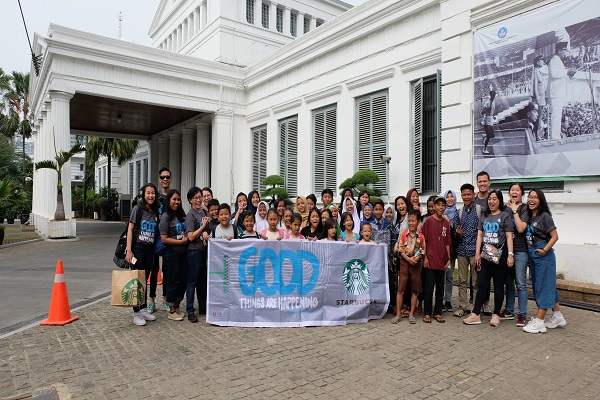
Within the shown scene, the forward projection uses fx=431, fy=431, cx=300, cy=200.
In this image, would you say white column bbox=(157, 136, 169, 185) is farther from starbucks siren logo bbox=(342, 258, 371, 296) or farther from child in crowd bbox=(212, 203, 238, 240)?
starbucks siren logo bbox=(342, 258, 371, 296)

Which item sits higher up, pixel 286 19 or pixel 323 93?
pixel 286 19

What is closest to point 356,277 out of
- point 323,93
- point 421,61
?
point 421,61

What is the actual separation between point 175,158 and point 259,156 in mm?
9987

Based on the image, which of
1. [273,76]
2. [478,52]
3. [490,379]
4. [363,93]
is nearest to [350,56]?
[363,93]

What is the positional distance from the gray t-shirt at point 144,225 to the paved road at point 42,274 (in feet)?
6.64

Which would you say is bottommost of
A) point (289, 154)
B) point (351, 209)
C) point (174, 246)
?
point (174, 246)

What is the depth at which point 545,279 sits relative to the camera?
19.0 ft

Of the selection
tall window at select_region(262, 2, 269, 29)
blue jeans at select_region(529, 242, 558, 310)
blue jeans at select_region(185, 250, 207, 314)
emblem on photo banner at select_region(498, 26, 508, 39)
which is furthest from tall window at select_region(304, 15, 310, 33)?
blue jeans at select_region(529, 242, 558, 310)

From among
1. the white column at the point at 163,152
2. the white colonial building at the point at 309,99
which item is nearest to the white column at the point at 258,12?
the white colonial building at the point at 309,99

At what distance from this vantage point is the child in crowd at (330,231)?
6688 mm

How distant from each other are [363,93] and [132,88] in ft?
32.4

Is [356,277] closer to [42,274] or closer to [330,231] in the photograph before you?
[330,231]

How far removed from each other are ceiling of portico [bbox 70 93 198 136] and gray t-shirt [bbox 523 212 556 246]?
1799cm

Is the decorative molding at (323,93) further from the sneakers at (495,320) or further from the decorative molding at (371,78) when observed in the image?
the sneakers at (495,320)
